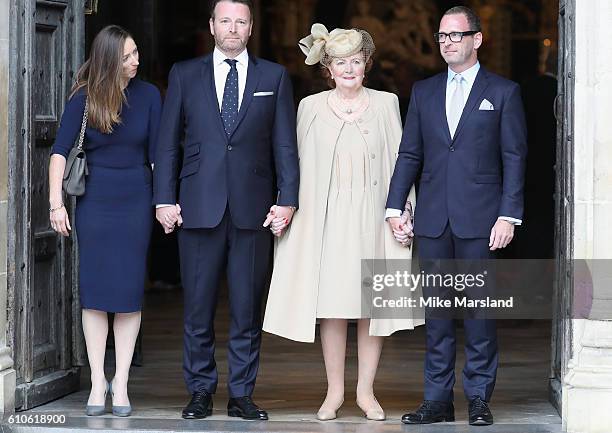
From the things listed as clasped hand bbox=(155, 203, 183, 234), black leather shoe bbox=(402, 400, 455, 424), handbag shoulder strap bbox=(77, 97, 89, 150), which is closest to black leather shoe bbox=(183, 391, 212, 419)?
clasped hand bbox=(155, 203, 183, 234)

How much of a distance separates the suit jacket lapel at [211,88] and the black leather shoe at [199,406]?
1.28m

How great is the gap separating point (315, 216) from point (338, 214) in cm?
11

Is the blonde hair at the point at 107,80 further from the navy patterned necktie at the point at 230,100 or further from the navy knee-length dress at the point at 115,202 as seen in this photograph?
the navy patterned necktie at the point at 230,100

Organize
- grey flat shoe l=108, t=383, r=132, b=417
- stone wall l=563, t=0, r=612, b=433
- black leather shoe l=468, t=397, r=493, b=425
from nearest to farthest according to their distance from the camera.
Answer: stone wall l=563, t=0, r=612, b=433, black leather shoe l=468, t=397, r=493, b=425, grey flat shoe l=108, t=383, r=132, b=417

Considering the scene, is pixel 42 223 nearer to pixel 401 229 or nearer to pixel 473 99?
pixel 401 229

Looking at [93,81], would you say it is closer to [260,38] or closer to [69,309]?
[69,309]

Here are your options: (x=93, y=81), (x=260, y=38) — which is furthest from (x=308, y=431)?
(x=260, y=38)

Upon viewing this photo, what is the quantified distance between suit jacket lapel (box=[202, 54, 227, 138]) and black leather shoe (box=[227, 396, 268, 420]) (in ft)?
4.25

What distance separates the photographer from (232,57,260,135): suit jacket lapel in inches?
286

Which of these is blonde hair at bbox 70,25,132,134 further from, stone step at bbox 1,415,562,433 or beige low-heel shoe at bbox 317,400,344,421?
beige low-heel shoe at bbox 317,400,344,421

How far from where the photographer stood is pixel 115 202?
24.1 ft

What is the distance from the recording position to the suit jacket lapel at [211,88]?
726 centimetres

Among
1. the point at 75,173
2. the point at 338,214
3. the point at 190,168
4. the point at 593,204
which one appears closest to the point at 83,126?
the point at 75,173

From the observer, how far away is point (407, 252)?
733 cm
